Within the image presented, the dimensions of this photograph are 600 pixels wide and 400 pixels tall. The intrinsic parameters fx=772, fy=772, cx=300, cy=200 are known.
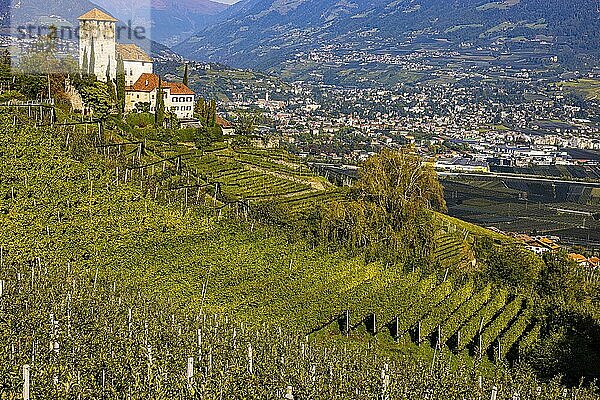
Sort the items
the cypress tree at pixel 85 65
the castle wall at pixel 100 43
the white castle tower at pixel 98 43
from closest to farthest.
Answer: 1. the cypress tree at pixel 85 65
2. the white castle tower at pixel 98 43
3. the castle wall at pixel 100 43

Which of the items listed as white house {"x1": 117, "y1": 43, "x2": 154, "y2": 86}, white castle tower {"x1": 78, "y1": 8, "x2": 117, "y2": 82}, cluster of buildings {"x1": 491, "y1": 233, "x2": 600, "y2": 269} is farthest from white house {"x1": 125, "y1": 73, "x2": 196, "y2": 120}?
cluster of buildings {"x1": 491, "y1": 233, "x2": 600, "y2": 269}

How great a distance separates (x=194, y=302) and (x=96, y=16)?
2227 cm

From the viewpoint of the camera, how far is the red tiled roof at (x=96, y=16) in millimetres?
32688

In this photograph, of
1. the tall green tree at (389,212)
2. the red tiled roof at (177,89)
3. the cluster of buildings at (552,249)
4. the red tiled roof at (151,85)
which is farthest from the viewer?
the red tiled roof at (177,89)

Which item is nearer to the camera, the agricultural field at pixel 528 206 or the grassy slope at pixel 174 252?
the grassy slope at pixel 174 252

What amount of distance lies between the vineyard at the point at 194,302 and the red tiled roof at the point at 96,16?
8270 mm

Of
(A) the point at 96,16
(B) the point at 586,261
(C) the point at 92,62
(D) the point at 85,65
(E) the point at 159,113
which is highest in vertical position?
(A) the point at 96,16

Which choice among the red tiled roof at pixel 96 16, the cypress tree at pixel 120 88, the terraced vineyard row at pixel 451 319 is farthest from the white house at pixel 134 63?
the terraced vineyard row at pixel 451 319

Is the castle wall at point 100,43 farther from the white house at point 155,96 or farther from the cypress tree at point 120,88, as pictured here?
the white house at point 155,96

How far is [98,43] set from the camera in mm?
36156

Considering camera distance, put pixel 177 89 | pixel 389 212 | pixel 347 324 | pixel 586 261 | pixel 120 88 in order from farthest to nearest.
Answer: pixel 177 89 < pixel 120 88 < pixel 586 261 < pixel 389 212 < pixel 347 324

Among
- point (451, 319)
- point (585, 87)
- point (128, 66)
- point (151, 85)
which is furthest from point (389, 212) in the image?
point (585, 87)

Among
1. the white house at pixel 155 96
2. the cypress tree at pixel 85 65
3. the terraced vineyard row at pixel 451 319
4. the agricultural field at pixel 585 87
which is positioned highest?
the agricultural field at pixel 585 87

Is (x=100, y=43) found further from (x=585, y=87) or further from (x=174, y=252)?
(x=585, y=87)
